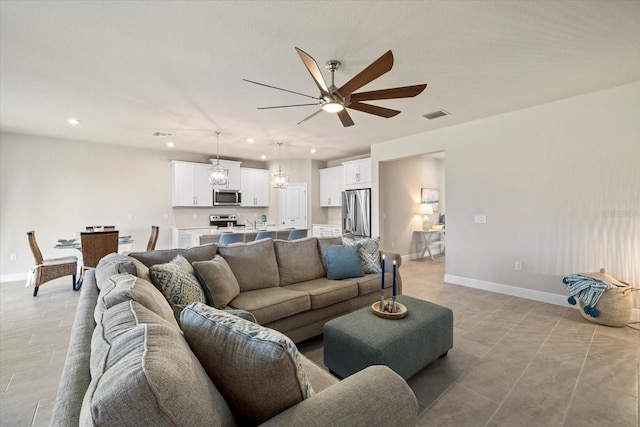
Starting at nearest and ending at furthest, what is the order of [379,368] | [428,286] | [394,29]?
[379,368], [394,29], [428,286]

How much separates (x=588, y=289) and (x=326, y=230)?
499 centimetres

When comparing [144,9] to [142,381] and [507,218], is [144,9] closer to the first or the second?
[142,381]

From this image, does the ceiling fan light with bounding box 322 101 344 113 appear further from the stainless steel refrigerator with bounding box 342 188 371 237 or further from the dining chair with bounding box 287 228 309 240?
the stainless steel refrigerator with bounding box 342 188 371 237

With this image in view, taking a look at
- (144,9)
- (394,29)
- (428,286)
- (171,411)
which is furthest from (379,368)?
(428,286)

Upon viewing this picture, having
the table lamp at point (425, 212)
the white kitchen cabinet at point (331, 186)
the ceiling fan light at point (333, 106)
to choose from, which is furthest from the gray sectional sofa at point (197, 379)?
the table lamp at point (425, 212)

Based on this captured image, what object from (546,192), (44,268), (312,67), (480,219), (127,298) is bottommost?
(44,268)

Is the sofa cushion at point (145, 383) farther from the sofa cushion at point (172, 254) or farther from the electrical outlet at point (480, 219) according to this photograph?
the electrical outlet at point (480, 219)

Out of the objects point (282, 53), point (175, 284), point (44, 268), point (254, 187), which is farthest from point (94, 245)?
point (254, 187)

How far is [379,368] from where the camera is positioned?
1.06m

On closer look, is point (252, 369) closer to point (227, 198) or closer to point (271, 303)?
point (271, 303)

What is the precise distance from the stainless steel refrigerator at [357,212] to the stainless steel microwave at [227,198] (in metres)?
2.76

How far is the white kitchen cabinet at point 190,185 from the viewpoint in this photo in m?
6.24

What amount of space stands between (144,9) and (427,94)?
292 centimetres

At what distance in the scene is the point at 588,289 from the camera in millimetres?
3012
